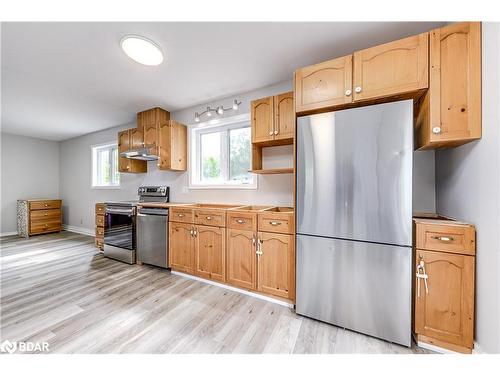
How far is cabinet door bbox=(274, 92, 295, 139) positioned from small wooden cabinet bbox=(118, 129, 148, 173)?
7.88 feet

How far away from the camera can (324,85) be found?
1689 millimetres

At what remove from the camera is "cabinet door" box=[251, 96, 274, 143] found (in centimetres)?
223

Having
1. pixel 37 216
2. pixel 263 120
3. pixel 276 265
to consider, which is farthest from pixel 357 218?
pixel 37 216

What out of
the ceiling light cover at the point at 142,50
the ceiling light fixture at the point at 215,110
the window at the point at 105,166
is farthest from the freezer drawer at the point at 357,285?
the window at the point at 105,166

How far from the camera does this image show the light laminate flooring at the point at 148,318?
145 cm

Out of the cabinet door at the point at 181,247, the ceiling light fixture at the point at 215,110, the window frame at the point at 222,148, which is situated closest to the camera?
the cabinet door at the point at 181,247

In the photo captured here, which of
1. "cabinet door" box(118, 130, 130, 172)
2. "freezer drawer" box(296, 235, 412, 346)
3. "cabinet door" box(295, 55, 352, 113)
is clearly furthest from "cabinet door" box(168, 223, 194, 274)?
"cabinet door" box(295, 55, 352, 113)

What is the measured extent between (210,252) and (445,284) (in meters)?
2.10

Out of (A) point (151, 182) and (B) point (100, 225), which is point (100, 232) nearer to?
(B) point (100, 225)

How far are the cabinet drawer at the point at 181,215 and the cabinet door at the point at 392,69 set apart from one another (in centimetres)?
217

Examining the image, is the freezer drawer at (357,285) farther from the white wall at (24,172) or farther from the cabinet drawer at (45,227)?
the white wall at (24,172)

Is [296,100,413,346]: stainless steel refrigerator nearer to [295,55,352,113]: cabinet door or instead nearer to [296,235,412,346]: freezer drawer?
[296,235,412,346]: freezer drawer

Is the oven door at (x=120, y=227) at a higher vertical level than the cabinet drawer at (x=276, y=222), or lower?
lower
